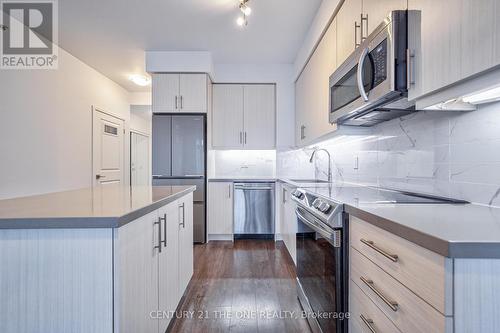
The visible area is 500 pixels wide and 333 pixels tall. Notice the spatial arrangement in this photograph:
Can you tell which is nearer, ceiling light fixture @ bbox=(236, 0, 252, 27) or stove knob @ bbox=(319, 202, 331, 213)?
stove knob @ bbox=(319, 202, 331, 213)

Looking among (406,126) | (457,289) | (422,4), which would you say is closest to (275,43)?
(406,126)

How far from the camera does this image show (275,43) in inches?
136

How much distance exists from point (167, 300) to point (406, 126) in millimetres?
1835

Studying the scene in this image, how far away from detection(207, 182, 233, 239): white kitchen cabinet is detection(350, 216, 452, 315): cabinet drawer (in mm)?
2875

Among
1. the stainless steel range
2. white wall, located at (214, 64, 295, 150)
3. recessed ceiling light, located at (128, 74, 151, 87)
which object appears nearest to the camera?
the stainless steel range

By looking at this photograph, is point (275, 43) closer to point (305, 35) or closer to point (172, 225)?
point (305, 35)

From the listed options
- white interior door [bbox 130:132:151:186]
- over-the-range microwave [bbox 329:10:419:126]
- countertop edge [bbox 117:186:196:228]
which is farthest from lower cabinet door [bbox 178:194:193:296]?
white interior door [bbox 130:132:151:186]

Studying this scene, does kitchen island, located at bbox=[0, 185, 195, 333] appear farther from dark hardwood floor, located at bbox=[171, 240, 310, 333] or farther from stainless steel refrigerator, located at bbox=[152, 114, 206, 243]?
stainless steel refrigerator, located at bbox=[152, 114, 206, 243]

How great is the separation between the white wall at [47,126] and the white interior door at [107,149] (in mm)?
161

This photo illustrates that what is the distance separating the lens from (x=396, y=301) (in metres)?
0.87

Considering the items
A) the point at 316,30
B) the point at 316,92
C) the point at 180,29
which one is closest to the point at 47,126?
the point at 180,29

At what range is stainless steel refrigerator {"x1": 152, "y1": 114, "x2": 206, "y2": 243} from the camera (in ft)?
12.3

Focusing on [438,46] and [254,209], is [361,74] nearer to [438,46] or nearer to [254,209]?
[438,46]

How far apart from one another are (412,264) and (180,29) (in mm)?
3272
